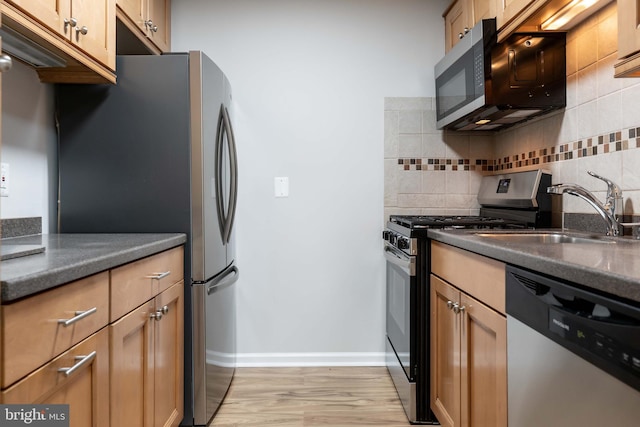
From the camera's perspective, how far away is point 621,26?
119 cm

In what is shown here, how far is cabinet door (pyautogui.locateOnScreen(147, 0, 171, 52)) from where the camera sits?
2258mm

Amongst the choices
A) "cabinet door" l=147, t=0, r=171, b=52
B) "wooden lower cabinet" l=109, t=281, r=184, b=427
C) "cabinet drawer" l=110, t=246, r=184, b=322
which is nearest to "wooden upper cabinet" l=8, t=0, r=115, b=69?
"cabinet door" l=147, t=0, r=171, b=52

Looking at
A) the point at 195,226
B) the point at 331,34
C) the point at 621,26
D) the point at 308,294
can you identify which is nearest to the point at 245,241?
the point at 308,294

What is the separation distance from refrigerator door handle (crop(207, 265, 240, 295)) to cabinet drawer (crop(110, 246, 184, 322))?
0.21 metres

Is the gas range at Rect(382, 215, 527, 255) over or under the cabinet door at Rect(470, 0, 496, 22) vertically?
under

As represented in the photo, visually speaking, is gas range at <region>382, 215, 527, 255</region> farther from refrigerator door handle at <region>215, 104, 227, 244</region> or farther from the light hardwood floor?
refrigerator door handle at <region>215, 104, 227, 244</region>

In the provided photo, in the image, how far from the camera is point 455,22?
98.3 inches

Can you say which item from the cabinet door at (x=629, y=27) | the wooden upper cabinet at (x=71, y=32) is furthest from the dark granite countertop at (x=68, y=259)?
the cabinet door at (x=629, y=27)

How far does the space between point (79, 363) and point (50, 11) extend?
110 cm

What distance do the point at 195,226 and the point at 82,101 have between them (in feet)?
2.54

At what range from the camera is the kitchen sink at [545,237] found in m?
1.57

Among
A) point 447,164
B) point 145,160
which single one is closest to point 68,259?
point 145,160

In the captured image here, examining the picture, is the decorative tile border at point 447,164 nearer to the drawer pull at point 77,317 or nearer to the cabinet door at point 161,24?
the cabinet door at point 161,24

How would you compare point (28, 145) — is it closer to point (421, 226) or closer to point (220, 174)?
point (220, 174)
